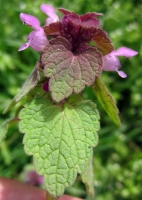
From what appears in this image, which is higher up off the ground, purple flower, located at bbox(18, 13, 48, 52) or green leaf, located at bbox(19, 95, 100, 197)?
purple flower, located at bbox(18, 13, 48, 52)

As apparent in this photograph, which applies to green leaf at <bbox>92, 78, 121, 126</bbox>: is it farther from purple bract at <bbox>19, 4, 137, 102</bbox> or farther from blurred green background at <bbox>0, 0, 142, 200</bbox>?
blurred green background at <bbox>0, 0, 142, 200</bbox>

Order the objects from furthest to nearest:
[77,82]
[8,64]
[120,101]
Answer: [120,101], [8,64], [77,82]

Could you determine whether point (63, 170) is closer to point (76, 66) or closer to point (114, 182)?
point (76, 66)

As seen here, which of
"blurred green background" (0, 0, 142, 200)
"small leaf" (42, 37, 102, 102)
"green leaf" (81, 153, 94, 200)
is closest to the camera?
"small leaf" (42, 37, 102, 102)

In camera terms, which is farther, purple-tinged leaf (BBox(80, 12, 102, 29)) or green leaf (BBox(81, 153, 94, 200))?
green leaf (BBox(81, 153, 94, 200))

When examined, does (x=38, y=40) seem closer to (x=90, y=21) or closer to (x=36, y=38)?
(x=36, y=38)

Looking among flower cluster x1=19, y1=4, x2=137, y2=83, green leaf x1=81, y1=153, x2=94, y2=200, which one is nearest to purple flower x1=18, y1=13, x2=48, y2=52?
flower cluster x1=19, y1=4, x2=137, y2=83

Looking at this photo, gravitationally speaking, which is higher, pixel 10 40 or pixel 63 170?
pixel 63 170

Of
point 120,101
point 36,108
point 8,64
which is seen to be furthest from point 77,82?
point 120,101
